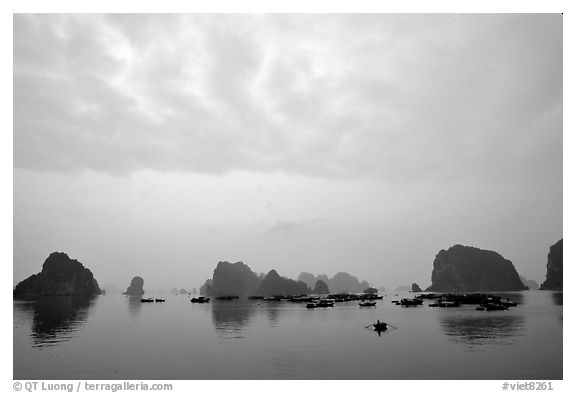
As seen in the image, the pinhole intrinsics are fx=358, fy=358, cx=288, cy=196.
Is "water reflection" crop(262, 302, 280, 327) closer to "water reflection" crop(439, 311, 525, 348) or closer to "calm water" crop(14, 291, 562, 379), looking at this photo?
"calm water" crop(14, 291, 562, 379)

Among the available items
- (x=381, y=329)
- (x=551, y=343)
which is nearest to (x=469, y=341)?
(x=551, y=343)

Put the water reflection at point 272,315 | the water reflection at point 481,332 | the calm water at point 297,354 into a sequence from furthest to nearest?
the water reflection at point 272,315 → the water reflection at point 481,332 → the calm water at point 297,354

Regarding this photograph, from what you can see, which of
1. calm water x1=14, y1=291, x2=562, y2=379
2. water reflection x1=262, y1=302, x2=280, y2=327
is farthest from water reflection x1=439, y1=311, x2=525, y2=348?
water reflection x1=262, y1=302, x2=280, y2=327

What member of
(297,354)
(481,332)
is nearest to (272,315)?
(481,332)

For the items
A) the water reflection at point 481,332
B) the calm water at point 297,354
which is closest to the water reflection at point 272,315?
the calm water at point 297,354

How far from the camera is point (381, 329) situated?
188 ft

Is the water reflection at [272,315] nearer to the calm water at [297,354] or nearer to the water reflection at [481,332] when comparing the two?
the calm water at [297,354]

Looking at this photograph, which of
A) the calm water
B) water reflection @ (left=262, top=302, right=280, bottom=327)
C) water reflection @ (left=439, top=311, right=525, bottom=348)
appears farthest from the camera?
water reflection @ (left=262, top=302, right=280, bottom=327)

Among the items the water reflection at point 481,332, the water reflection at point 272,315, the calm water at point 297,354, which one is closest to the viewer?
the calm water at point 297,354
